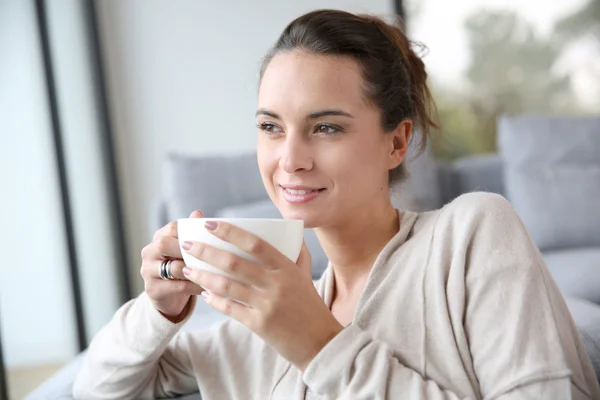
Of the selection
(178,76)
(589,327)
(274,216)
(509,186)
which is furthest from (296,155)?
(178,76)

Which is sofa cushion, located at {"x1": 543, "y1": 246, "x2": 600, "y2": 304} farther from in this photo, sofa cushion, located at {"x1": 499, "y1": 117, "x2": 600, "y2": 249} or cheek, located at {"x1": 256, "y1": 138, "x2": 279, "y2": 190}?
cheek, located at {"x1": 256, "y1": 138, "x2": 279, "y2": 190}

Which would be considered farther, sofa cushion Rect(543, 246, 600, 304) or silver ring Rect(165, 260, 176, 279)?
sofa cushion Rect(543, 246, 600, 304)

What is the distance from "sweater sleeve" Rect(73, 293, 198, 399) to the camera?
1195 millimetres

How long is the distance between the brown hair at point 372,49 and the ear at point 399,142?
14 mm

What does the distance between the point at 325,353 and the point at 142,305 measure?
0.46 meters

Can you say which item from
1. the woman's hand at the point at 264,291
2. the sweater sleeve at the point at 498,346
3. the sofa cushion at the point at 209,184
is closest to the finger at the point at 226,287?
the woman's hand at the point at 264,291

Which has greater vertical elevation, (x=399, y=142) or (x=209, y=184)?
(x=399, y=142)

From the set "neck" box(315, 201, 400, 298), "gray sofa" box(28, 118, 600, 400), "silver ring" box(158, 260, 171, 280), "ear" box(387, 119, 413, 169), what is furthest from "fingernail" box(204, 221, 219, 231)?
"gray sofa" box(28, 118, 600, 400)

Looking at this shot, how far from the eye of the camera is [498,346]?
2.98 feet

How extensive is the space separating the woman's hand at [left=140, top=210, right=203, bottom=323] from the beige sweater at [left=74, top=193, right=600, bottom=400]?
1.1 inches

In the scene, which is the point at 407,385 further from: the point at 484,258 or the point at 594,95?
the point at 594,95

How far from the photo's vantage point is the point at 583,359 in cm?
99

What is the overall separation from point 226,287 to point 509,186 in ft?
8.07

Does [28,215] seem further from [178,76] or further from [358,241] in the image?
[358,241]
